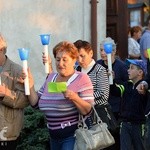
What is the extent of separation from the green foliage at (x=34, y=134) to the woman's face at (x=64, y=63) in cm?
257

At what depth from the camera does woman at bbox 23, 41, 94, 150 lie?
4898 mm

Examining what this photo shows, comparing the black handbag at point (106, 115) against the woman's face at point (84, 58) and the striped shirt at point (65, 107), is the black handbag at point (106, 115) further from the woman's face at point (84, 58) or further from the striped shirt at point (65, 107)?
the striped shirt at point (65, 107)

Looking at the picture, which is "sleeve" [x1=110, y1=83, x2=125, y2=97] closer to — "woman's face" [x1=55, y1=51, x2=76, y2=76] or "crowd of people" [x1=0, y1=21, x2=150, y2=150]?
"crowd of people" [x1=0, y1=21, x2=150, y2=150]

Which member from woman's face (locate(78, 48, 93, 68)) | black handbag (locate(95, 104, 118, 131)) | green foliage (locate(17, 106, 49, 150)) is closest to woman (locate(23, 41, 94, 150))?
woman's face (locate(78, 48, 93, 68))

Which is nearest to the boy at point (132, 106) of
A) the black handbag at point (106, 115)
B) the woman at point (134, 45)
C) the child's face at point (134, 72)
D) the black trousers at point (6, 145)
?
the child's face at point (134, 72)

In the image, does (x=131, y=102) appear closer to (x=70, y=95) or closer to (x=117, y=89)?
(x=117, y=89)

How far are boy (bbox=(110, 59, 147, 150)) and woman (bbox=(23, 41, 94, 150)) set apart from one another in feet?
4.96

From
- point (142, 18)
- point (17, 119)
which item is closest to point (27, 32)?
point (17, 119)

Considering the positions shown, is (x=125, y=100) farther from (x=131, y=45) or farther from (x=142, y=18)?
(x=142, y=18)

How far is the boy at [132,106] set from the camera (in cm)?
641

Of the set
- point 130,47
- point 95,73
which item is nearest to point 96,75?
point 95,73

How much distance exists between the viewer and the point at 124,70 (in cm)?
723

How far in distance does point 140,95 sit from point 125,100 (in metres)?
0.26

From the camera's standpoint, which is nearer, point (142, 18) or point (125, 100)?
point (125, 100)
